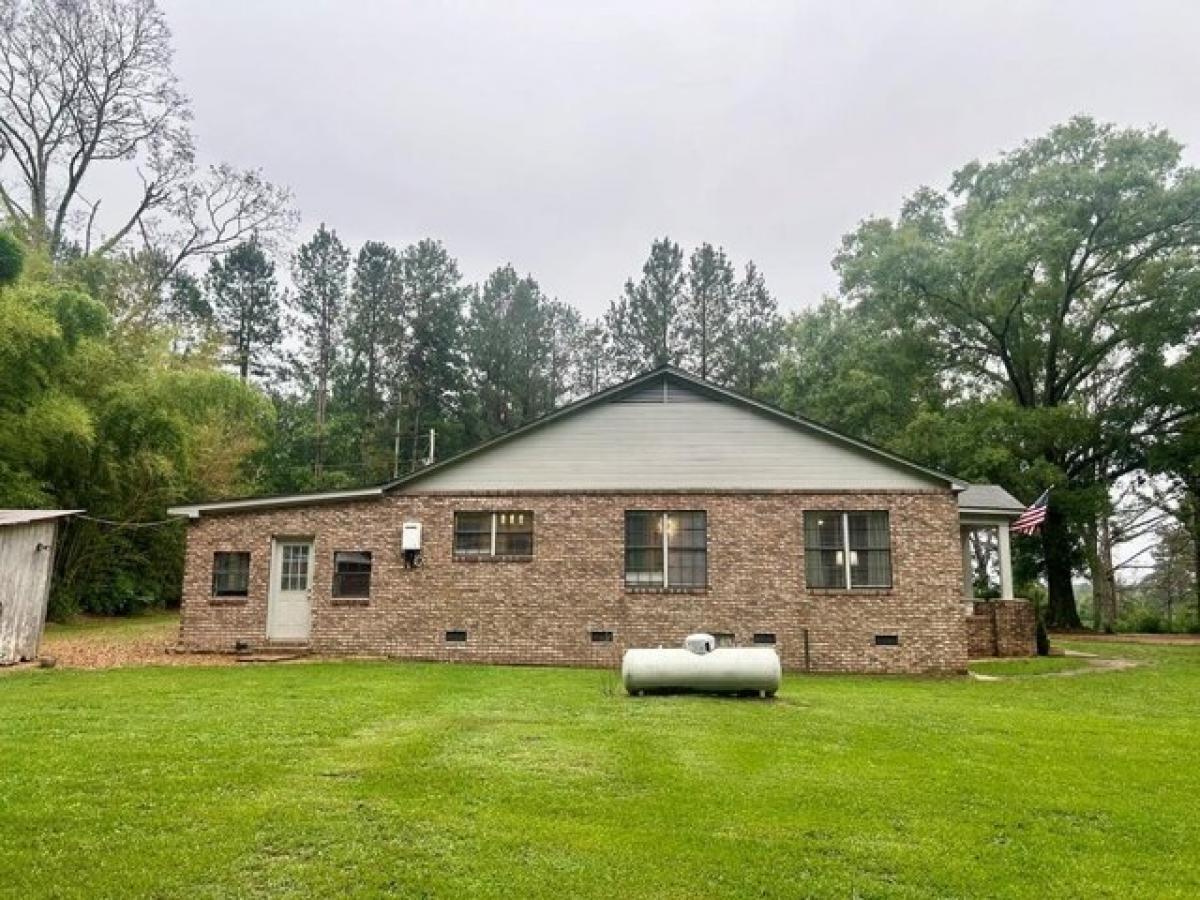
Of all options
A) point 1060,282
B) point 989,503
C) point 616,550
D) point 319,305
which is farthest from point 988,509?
point 319,305

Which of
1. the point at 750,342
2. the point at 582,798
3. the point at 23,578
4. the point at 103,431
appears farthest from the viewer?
the point at 750,342

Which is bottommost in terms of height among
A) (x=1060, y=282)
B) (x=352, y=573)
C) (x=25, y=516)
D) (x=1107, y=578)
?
(x=352, y=573)

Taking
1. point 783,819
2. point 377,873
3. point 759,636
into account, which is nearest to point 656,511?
point 759,636

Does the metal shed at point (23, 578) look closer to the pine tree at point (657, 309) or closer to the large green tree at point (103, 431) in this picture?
the large green tree at point (103, 431)

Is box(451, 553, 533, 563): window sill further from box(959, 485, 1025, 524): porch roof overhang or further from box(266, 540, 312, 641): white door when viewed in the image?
box(959, 485, 1025, 524): porch roof overhang

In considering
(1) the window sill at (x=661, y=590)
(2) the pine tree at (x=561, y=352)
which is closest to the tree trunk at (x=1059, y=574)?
(1) the window sill at (x=661, y=590)

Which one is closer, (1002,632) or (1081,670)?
(1081,670)

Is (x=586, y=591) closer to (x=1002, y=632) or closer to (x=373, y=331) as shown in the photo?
(x=1002, y=632)

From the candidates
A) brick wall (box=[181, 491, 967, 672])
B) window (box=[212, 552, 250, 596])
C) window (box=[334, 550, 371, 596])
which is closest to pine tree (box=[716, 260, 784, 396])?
brick wall (box=[181, 491, 967, 672])

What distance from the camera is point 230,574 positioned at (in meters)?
14.0

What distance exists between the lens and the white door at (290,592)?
1388 centimetres

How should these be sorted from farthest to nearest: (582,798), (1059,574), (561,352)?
(561,352) < (1059,574) < (582,798)

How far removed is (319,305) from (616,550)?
29594 millimetres

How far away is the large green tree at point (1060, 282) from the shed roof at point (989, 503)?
21.9 feet
